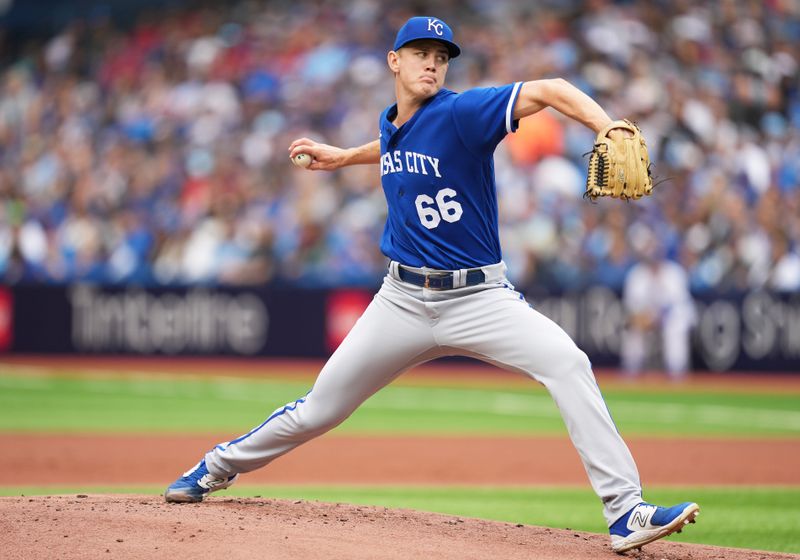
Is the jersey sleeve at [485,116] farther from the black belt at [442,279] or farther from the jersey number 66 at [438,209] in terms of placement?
the black belt at [442,279]

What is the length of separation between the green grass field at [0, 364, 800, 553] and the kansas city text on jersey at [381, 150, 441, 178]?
2.60 m

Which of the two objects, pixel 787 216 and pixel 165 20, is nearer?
pixel 787 216

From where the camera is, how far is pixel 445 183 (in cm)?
504

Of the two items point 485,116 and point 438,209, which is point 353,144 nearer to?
point 438,209

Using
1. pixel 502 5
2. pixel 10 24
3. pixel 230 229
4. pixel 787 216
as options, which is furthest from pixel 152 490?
pixel 10 24

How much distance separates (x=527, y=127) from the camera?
18359mm

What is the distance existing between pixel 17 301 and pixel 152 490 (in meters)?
11.6

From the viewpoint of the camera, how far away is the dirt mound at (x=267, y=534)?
15.1ft

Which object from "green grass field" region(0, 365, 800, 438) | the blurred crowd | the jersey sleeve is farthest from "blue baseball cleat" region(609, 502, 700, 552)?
the blurred crowd

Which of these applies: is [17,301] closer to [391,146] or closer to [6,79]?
[6,79]

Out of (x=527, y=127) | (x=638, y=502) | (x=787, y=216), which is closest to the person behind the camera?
(x=638, y=502)

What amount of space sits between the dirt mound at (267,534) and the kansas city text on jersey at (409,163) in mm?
1604

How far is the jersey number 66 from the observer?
506cm

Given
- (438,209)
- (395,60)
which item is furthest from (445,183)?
(395,60)
